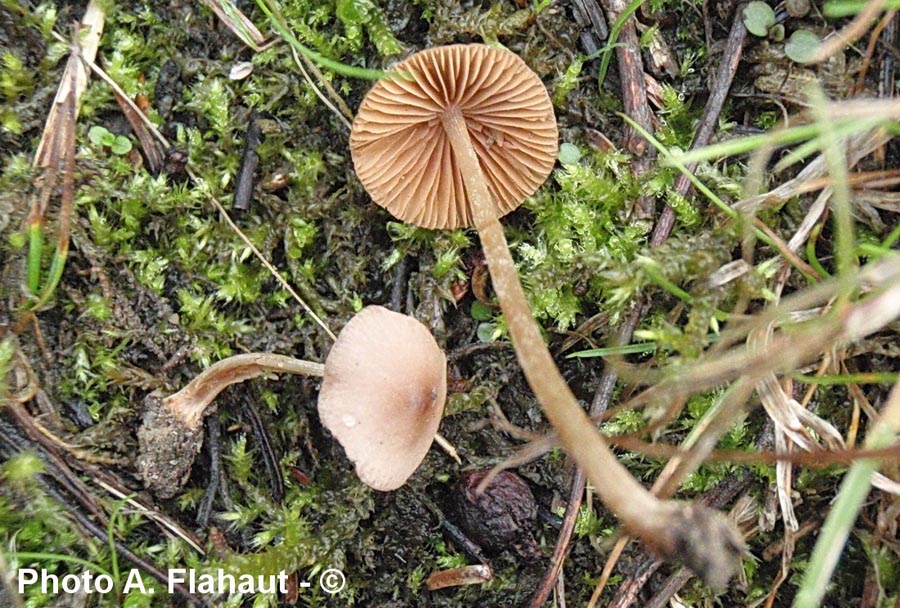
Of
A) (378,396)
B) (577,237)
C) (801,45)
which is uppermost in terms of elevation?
(801,45)

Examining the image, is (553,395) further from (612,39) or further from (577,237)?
(612,39)

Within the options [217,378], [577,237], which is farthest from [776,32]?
[217,378]

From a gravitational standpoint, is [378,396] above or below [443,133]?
below

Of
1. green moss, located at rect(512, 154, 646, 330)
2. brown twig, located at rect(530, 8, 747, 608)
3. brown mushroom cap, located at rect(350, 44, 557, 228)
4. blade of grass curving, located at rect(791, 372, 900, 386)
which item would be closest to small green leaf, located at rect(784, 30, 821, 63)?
brown twig, located at rect(530, 8, 747, 608)

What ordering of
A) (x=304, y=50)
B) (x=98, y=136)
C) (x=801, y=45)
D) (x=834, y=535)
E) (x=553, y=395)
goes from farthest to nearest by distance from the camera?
(x=98, y=136), (x=801, y=45), (x=304, y=50), (x=553, y=395), (x=834, y=535)

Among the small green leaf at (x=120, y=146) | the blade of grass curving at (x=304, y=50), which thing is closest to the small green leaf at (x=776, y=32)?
the blade of grass curving at (x=304, y=50)

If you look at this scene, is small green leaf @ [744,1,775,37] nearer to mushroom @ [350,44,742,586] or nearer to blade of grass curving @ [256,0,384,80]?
mushroom @ [350,44,742,586]

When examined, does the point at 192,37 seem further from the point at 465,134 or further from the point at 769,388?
the point at 769,388
